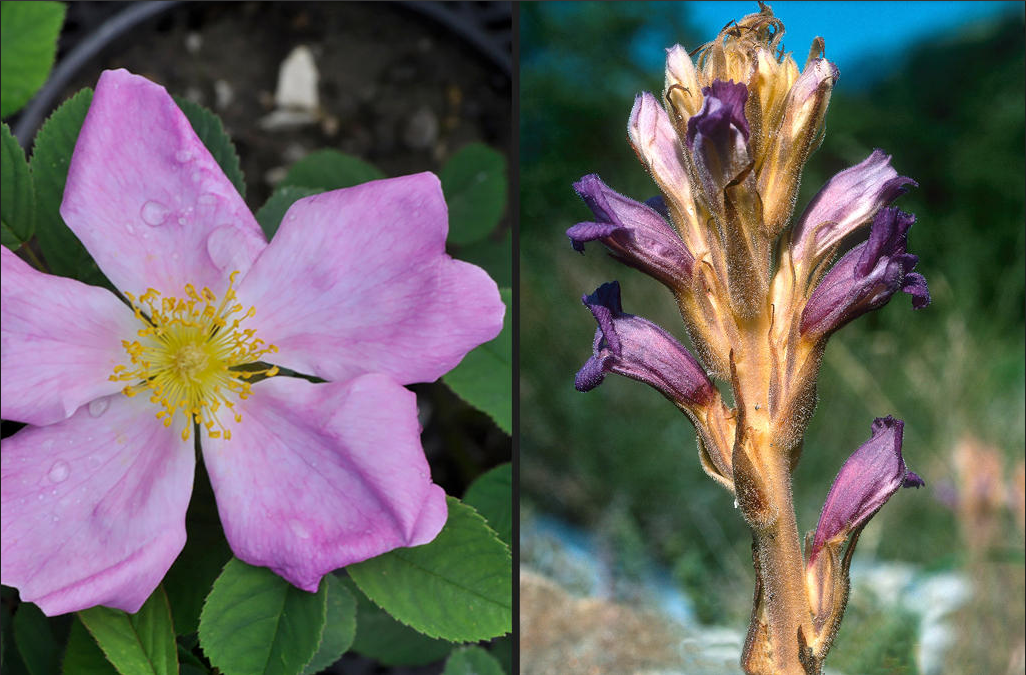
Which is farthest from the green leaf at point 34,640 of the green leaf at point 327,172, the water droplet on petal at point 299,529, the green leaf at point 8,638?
the green leaf at point 327,172

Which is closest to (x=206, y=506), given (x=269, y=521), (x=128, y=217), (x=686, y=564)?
(x=269, y=521)

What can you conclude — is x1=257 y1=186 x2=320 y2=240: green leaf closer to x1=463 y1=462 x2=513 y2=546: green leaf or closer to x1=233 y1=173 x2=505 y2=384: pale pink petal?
x1=233 y1=173 x2=505 y2=384: pale pink petal

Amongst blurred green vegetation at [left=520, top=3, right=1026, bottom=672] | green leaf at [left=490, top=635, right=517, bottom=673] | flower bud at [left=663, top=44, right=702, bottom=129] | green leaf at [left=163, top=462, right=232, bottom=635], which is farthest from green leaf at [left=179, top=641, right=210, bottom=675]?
blurred green vegetation at [left=520, top=3, right=1026, bottom=672]

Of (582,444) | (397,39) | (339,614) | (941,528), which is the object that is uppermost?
(397,39)

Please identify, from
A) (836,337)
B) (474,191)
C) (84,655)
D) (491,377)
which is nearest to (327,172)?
(474,191)

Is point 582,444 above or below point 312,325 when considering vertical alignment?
below

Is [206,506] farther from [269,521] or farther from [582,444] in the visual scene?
[582,444]

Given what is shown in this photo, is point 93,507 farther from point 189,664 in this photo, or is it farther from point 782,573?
point 782,573
